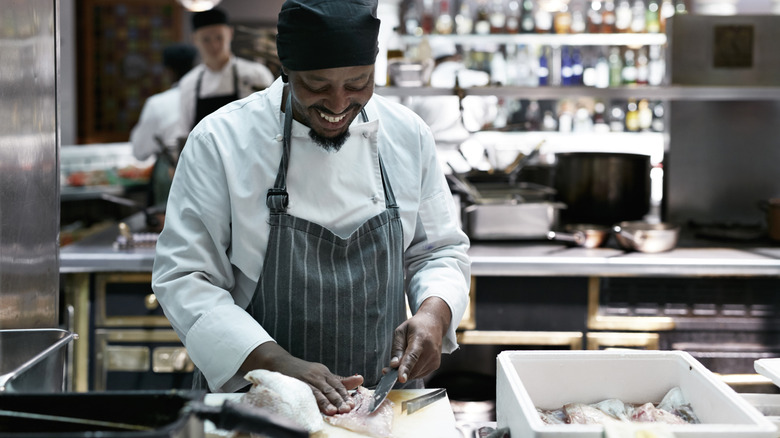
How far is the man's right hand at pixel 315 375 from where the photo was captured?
1.44m

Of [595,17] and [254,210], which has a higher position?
[595,17]

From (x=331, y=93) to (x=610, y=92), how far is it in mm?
1928

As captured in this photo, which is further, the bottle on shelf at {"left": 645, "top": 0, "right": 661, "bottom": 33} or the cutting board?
the bottle on shelf at {"left": 645, "top": 0, "right": 661, "bottom": 33}

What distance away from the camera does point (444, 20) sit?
6297mm

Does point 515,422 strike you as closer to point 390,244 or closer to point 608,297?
point 390,244

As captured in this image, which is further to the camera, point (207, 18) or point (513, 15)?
point (513, 15)

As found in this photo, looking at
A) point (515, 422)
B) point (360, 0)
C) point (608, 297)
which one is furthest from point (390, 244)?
point (608, 297)

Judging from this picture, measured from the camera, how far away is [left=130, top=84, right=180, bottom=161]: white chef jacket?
18.8 feet

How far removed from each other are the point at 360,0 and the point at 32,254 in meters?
0.85

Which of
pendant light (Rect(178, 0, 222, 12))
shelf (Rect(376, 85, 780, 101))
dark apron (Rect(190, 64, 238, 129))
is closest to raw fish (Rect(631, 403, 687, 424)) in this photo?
shelf (Rect(376, 85, 780, 101))

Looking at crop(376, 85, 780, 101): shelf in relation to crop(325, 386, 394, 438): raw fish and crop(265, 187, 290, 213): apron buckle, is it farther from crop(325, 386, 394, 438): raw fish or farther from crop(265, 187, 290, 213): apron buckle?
crop(325, 386, 394, 438): raw fish

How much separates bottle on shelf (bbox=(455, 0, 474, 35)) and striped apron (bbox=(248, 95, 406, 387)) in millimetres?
4671

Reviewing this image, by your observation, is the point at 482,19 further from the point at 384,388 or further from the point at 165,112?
the point at 384,388

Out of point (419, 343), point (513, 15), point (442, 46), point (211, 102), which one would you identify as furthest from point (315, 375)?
point (513, 15)
